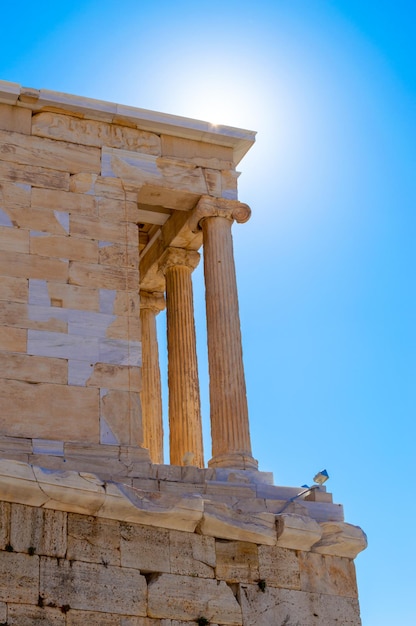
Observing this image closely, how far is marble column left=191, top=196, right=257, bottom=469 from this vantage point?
81.8 ft

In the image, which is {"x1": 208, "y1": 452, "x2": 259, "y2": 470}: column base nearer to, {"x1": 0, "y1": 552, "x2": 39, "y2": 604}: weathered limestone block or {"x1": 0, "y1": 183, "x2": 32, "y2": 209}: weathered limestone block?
{"x1": 0, "y1": 183, "x2": 32, "y2": 209}: weathered limestone block

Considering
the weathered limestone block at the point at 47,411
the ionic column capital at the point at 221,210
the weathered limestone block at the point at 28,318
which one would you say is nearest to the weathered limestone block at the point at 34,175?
the weathered limestone block at the point at 28,318

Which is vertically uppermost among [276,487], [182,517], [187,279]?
[187,279]

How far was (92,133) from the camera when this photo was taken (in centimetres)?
2666

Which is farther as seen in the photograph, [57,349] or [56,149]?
[56,149]

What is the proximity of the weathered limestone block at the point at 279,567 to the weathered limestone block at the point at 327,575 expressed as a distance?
0.46 ft

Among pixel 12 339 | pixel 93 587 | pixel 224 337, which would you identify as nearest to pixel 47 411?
pixel 12 339

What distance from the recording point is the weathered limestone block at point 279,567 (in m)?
21.1

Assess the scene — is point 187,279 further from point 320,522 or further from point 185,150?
point 320,522

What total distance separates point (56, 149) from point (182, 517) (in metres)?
8.72

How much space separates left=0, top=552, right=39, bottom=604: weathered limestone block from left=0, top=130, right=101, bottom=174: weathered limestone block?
30.1ft

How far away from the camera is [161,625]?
19656 millimetres

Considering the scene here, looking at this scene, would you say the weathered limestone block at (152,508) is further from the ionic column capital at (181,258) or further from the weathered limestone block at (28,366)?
the ionic column capital at (181,258)

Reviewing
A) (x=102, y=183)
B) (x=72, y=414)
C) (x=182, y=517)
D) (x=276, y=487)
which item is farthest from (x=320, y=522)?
(x=102, y=183)
